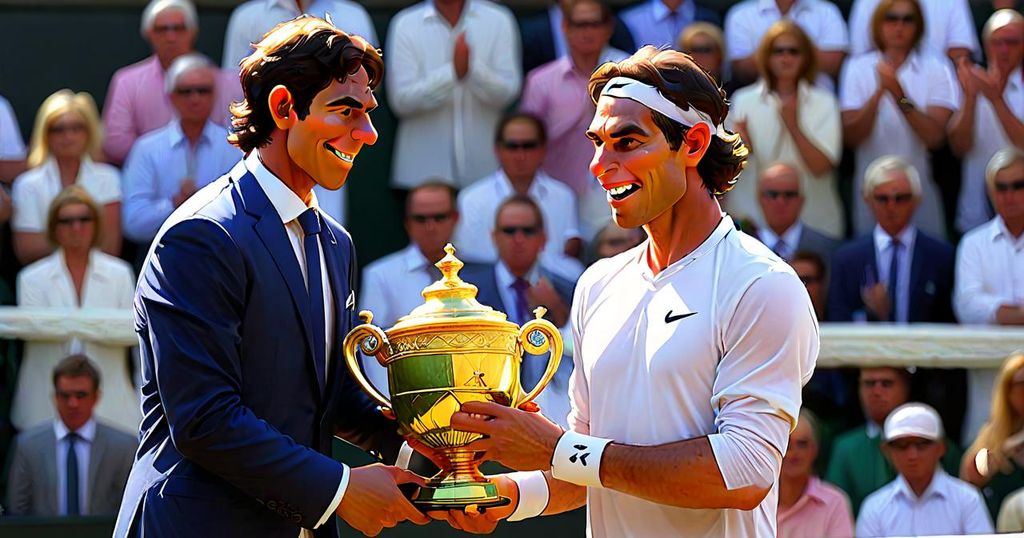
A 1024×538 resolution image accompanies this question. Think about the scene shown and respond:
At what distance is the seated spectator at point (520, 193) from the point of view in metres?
8.04

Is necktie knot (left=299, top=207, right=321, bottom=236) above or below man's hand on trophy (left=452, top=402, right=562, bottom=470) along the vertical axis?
above

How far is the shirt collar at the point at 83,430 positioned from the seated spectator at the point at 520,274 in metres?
1.63

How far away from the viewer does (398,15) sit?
863 centimetres

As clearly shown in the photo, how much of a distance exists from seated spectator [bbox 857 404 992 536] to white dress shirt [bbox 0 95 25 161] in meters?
4.06

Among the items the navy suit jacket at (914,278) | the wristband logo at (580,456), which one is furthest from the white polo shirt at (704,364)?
the navy suit jacket at (914,278)

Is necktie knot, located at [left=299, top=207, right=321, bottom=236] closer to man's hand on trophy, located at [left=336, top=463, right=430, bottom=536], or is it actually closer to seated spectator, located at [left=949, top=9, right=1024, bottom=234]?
man's hand on trophy, located at [left=336, top=463, right=430, bottom=536]

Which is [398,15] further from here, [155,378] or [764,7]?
[155,378]

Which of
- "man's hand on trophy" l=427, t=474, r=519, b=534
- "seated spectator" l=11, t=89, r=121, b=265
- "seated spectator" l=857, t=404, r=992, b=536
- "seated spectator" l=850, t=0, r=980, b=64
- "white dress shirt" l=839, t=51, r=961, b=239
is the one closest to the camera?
"man's hand on trophy" l=427, t=474, r=519, b=534

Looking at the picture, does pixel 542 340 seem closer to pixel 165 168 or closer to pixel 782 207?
pixel 782 207

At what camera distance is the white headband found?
4.09 metres

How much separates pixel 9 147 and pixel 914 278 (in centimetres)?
415

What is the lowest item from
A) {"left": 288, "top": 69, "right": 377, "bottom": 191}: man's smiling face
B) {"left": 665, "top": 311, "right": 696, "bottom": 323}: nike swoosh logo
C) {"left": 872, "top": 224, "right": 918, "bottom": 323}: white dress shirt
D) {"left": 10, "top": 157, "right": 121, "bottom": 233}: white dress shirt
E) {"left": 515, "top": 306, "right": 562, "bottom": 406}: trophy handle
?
{"left": 515, "top": 306, "right": 562, "bottom": 406}: trophy handle

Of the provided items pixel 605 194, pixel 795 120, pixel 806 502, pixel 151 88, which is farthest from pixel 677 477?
pixel 151 88

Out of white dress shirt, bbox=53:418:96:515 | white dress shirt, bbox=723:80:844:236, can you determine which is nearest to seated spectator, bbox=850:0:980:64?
white dress shirt, bbox=723:80:844:236
